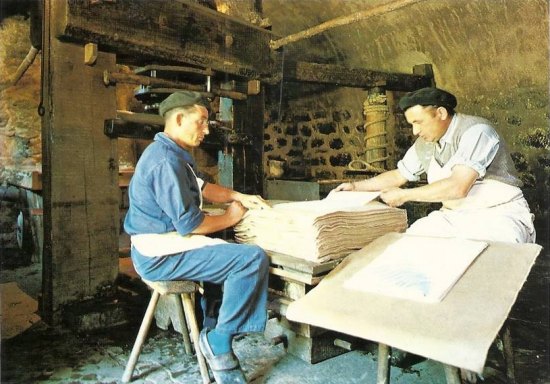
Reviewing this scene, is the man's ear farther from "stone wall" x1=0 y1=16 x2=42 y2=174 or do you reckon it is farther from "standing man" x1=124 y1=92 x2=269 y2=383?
"stone wall" x1=0 y1=16 x2=42 y2=174

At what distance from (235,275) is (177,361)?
93 centimetres

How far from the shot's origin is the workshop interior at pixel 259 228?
156cm

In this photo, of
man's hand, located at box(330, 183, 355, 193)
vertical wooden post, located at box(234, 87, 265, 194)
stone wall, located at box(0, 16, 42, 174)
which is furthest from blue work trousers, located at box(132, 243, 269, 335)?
stone wall, located at box(0, 16, 42, 174)

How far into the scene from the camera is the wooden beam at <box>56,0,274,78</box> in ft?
9.32

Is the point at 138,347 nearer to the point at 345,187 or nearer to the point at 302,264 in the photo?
the point at 302,264

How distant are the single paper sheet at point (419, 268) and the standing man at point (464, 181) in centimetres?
63

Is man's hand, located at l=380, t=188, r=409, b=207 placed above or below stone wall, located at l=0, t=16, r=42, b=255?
below

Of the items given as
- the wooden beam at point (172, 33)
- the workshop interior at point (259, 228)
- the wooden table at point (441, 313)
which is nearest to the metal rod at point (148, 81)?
the workshop interior at point (259, 228)

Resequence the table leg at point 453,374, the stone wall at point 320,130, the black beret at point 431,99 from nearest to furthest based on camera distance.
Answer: the table leg at point 453,374
the black beret at point 431,99
the stone wall at point 320,130

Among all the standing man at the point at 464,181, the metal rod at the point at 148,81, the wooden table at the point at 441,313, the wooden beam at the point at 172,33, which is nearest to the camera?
the wooden table at the point at 441,313

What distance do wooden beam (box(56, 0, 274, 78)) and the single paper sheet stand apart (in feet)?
7.62

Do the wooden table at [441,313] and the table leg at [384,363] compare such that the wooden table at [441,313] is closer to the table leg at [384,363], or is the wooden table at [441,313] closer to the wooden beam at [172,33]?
the table leg at [384,363]

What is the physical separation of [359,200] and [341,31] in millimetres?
5503

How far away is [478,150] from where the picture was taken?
2.49 m
